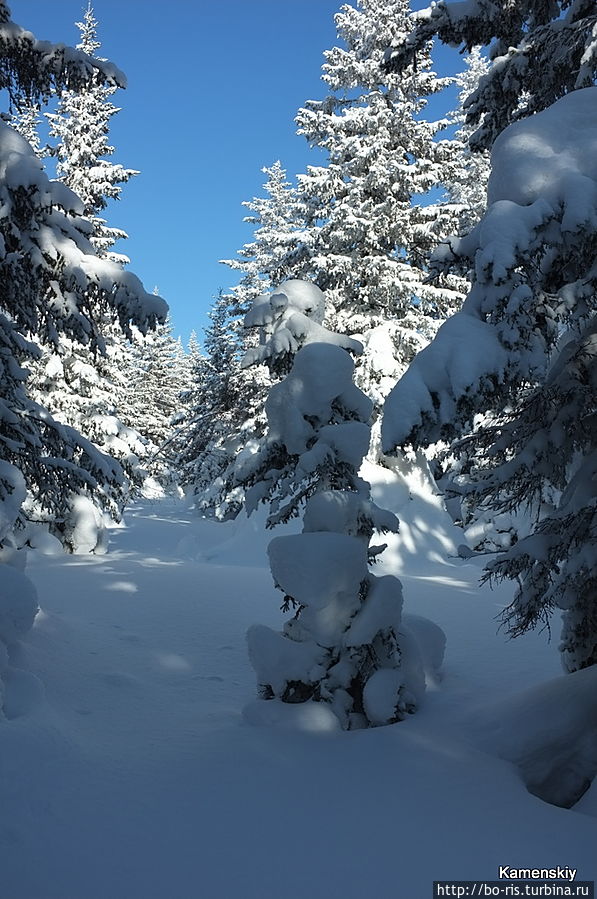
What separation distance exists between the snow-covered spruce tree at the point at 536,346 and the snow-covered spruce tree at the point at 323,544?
56.9 inches

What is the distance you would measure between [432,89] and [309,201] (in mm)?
4890

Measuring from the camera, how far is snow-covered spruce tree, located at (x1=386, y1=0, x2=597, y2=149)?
20.2 ft

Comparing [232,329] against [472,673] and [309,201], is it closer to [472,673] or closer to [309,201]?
[309,201]

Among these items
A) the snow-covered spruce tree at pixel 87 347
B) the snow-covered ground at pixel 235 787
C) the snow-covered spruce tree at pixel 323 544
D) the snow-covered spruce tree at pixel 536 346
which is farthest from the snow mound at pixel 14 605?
the snow-covered spruce tree at pixel 87 347

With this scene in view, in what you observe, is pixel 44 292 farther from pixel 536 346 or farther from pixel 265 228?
pixel 265 228

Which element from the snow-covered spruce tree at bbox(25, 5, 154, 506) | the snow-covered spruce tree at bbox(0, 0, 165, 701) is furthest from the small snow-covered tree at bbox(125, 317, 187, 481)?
the snow-covered spruce tree at bbox(0, 0, 165, 701)

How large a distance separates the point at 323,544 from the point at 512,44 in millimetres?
6280

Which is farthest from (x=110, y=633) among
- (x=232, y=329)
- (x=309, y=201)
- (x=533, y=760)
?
(x=232, y=329)

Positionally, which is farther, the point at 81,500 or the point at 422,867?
the point at 81,500

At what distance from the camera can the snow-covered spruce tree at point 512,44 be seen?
20.2ft

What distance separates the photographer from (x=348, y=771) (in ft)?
15.5

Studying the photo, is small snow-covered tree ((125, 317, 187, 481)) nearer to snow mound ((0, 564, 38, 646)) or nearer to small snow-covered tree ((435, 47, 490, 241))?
small snow-covered tree ((435, 47, 490, 241))

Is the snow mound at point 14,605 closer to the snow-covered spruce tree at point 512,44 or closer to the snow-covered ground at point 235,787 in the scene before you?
the snow-covered ground at point 235,787

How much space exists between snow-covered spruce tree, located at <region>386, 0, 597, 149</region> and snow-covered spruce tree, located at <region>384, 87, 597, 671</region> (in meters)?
2.00
